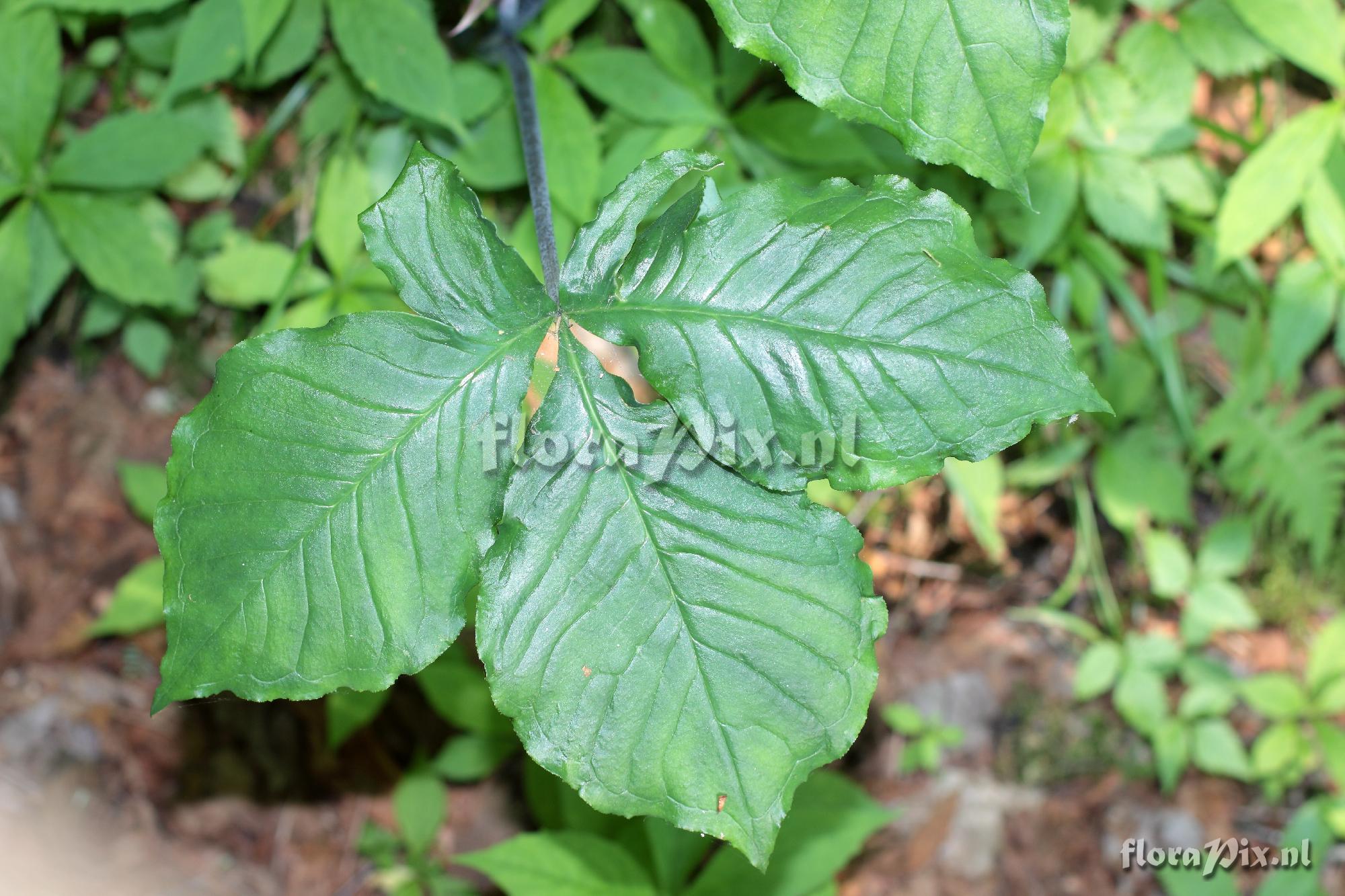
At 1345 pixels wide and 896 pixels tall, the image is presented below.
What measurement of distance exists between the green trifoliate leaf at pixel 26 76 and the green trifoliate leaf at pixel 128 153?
67 mm

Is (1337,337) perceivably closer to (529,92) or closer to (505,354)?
(529,92)

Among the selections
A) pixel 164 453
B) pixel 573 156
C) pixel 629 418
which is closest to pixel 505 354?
pixel 629 418

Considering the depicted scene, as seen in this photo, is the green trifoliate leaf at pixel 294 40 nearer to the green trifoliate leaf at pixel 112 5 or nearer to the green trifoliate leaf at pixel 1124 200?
the green trifoliate leaf at pixel 112 5

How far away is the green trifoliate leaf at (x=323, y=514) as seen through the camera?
1154 millimetres

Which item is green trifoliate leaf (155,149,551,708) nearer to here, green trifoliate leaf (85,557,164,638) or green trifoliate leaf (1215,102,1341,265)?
green trifoliate leaf (85,557,164,638)

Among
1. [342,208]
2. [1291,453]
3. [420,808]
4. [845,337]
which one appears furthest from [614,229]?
[1291,453]

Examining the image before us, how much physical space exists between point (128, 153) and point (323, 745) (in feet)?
4.89

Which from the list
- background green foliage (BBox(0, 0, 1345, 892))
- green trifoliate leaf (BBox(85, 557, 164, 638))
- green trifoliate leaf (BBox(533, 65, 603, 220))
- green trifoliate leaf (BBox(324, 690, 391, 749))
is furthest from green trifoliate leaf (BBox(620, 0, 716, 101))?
green trifoliate leaf (BBox(85, 557, 164, 638))

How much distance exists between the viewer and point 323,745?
8.30 ft

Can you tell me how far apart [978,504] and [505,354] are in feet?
4.98

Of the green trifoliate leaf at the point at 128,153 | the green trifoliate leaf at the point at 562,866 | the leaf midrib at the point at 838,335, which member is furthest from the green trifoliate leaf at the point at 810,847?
the green trifoliate leaf at the point at 128,153

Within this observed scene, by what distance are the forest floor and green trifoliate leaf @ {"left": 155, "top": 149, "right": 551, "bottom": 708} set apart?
148cm

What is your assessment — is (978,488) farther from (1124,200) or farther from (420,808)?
(420,808)

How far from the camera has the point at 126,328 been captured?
94.6 inches
